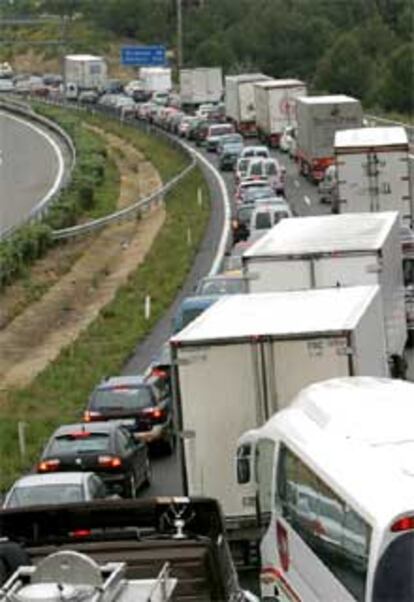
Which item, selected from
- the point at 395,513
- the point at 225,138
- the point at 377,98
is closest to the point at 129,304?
the point at 395,513

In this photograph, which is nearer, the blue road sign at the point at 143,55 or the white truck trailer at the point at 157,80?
the blue road sign at the point at 143,55

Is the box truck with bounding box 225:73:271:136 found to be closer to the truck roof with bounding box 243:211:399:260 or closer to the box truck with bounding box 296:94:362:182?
the box truck with bounding box 296:94:362:182

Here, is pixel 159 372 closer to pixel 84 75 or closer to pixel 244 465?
pixel 244 465

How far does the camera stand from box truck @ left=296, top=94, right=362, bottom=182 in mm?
70562

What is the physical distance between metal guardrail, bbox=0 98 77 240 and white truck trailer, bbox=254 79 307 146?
30.1 ft

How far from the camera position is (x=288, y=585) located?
14.6m

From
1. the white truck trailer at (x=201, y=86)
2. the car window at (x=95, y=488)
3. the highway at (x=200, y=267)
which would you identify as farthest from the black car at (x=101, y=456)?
the white truck trailer at (x=201, y=86)

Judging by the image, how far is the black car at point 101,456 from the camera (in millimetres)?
23438

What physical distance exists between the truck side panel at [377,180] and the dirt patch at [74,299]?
252 inches

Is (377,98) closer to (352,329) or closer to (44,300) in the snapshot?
(44,300)

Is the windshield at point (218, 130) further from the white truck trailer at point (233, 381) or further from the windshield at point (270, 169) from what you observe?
the white truck trailer at point (233, 381)

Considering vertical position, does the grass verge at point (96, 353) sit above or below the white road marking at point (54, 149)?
above

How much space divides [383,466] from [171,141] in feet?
275

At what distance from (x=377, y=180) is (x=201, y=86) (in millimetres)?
73433
